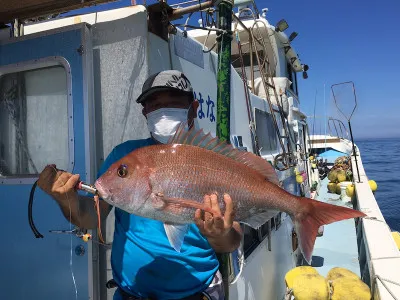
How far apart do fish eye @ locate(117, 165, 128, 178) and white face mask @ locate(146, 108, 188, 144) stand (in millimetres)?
426

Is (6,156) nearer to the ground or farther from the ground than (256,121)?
nearer to the ground

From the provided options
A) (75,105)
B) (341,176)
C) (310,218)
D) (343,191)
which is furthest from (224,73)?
(341,176)

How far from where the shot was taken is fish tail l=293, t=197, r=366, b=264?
5.12 feet

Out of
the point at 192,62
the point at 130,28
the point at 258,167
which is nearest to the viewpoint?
the point at 258,167

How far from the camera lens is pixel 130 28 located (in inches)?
92.8

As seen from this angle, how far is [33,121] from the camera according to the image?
2688 mm

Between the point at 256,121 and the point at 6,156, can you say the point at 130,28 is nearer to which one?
the point at 6,156

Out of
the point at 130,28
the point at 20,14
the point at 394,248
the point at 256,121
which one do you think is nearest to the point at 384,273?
the point at 394,248

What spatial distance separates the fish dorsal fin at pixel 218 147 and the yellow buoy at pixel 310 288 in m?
2.74

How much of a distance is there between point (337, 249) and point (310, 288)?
4.07 metres

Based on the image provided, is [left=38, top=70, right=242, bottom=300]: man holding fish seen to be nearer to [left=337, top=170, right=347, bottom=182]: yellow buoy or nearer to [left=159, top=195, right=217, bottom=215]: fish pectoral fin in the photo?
[left=159, top=195, right=217, bottom=215]: fish pectoral fin

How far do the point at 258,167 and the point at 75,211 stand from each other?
3.24 feet

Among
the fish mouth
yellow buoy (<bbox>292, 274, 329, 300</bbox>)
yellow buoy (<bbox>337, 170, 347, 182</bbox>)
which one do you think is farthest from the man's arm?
yellow buoy (<bbox>337, 170, 347, 182</bbox>)

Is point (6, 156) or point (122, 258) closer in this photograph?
point (122, 258)
